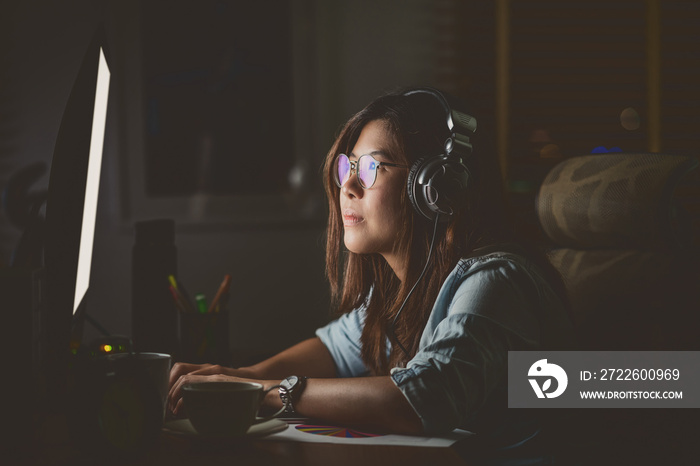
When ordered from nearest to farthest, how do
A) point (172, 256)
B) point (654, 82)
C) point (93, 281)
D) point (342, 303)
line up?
point (342, 303), point (172, 256), point (93, 281), point (654, 82)

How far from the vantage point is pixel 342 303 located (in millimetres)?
1289

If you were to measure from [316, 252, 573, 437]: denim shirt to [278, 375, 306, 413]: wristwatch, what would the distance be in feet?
0.48

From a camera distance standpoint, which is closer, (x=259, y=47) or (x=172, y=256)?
(x=172, y=256)

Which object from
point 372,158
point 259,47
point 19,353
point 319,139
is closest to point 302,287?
point 319,139

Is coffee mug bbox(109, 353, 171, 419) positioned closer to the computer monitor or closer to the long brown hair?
the computer monitor

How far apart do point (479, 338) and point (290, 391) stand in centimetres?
27

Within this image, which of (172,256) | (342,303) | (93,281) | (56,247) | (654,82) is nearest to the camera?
(56,247)

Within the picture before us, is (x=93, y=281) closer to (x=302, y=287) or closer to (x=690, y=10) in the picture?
(x=302, y=287)

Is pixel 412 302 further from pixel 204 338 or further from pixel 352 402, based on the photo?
pixel 204 338

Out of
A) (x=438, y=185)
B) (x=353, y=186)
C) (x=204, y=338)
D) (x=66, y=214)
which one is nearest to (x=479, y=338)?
(x=438, y=185)

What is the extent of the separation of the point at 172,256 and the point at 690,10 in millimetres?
2198

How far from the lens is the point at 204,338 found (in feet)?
4.14

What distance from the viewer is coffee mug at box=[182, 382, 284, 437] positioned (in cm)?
65

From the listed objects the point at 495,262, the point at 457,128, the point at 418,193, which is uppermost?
the point at 457,128
